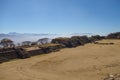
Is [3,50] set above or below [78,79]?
above

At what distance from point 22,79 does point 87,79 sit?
8.75m

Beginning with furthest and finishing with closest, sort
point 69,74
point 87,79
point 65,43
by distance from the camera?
point 65,43
point 69,74
point 87,79

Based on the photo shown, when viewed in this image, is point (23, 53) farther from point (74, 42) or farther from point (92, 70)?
point (74, 42)

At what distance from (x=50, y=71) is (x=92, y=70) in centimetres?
653

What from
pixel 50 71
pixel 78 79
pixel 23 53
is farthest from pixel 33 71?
pixel 23 53

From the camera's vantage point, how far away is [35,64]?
117 ft

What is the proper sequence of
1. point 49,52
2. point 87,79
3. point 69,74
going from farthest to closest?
point 49,52 → point 69,74 → point 87,79

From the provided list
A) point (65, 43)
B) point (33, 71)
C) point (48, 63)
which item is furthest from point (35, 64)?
point (65, 43)

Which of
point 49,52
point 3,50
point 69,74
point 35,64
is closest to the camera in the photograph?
point 69,74

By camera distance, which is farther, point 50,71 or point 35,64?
point 35,64

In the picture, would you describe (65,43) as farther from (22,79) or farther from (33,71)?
(22,79)

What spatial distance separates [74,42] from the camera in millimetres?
66500

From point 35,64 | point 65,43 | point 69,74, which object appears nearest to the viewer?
point 69,74

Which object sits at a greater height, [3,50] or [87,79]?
[3,50]
